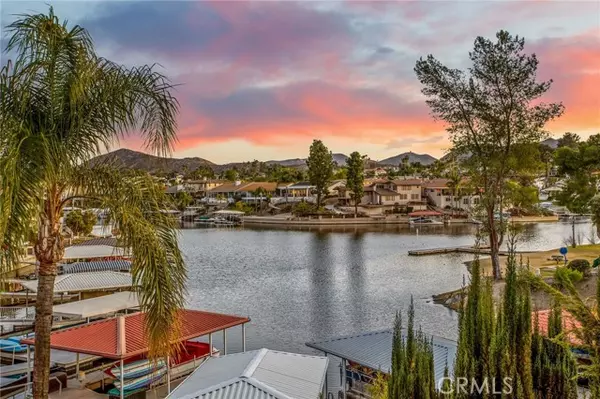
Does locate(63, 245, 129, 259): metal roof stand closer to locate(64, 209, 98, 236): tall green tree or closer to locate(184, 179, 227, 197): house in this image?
locate(64, 209, 98, 236): tall green tree

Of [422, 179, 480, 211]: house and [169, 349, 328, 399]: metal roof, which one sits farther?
[422, 179, 480, 211]: house

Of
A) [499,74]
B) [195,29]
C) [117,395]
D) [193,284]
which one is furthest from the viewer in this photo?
[193,284]

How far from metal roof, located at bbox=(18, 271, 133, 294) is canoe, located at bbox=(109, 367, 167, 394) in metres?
10.2

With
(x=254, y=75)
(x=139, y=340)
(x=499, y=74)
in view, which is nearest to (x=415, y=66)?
(x=499, y=74)

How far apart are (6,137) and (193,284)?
25.7 meters

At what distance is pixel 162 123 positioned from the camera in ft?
25.2

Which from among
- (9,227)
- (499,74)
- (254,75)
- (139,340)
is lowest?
(139,340)

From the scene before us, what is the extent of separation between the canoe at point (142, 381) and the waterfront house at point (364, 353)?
3.60 m

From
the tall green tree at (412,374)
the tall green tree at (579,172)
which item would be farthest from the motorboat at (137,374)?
the tall green tree at (579,172)

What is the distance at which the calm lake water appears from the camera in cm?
2067

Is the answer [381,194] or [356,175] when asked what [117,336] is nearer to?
[356,175]

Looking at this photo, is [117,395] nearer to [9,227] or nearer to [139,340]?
[139,340]

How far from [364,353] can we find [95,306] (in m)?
9.92

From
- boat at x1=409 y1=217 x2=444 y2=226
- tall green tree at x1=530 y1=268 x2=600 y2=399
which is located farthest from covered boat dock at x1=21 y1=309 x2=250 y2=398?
boat at x1=409 y1=217 x2=444 y2=226
